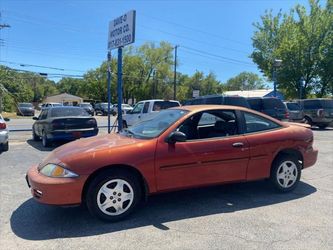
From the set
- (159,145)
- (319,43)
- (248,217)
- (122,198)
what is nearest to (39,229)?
(122,198)

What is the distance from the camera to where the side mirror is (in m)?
4.64

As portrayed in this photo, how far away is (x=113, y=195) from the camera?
4.41 meters

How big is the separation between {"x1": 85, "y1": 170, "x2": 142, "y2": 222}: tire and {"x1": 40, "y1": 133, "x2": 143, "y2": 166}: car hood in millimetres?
298

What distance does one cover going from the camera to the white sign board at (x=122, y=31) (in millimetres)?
10141

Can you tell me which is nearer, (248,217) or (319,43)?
(248,217)

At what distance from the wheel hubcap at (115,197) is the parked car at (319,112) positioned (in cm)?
1732

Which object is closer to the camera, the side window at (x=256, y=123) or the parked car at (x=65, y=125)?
the side window at (x=256, y=123)

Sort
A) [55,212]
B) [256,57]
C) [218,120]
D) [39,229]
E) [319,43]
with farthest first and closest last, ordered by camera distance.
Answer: [256,57], [319,43], [218,120], [55,212], [39,229]

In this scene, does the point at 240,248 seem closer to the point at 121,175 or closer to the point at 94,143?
the point at 121,175

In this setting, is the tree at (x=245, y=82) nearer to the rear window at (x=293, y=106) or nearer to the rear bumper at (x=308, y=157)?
the rear window at (x=293, y=106)

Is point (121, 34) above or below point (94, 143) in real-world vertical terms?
above

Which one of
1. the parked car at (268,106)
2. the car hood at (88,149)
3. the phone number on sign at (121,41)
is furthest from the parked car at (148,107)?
the car hood at (88,149)

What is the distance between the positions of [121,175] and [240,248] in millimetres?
1719

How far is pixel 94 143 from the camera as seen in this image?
4879 mm
